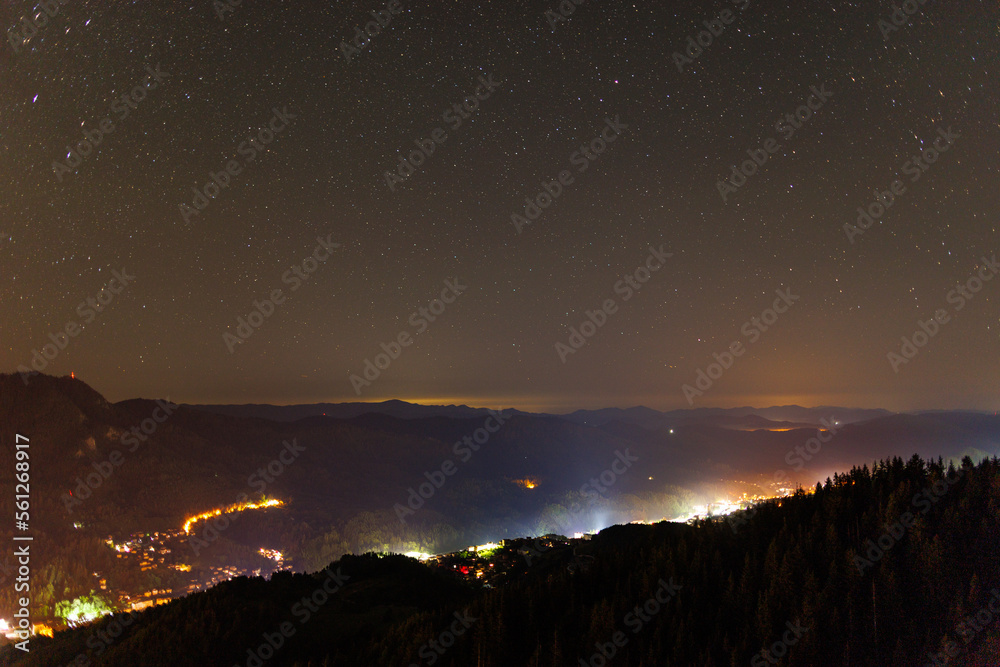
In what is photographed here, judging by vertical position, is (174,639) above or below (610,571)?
below

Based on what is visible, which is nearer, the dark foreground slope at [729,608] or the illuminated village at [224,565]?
the dark foreground slope at [729,608]

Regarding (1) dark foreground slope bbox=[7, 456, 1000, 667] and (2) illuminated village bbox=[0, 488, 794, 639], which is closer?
(1) dark foreground slope bbox=[7, 456, 1000, 667]

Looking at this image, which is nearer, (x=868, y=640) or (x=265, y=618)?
(x=868, y=640)

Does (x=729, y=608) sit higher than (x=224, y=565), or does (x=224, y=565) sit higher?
(x=729, y=608)

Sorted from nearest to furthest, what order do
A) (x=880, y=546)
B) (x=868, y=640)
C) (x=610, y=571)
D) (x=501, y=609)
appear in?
1. (x=868, y=640)
2. (x=880, y=546)
3. (x=501, y=609)
4. (x=610, y=571)

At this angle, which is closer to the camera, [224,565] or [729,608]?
[729,608]

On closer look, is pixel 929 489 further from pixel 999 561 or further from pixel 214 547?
pixel 214 547

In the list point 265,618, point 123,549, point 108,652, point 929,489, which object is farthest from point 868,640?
point 123,549

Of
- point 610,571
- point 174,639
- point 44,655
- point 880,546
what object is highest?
point 880,546
